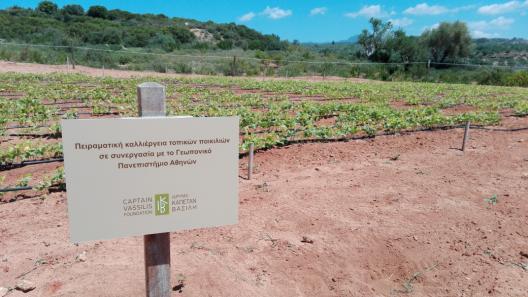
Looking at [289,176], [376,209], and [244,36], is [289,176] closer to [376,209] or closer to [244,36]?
[376,209]

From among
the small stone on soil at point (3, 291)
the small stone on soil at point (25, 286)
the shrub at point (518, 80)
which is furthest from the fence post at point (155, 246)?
the shrub at point (518, 80)

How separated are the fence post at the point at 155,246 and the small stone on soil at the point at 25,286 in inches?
52.6

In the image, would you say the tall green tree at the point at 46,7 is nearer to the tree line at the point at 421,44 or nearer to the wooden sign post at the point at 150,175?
the tree line at the point at 421,44

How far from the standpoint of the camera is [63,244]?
385cm

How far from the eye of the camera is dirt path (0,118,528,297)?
338cm

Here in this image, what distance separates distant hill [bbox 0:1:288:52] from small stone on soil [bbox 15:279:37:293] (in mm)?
32426

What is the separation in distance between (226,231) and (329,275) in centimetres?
114

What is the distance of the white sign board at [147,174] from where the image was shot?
205cm

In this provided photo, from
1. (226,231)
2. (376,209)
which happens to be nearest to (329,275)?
(226,231)

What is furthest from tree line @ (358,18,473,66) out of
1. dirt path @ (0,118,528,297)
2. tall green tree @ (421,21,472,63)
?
dirt path @ (0,118,528,297)

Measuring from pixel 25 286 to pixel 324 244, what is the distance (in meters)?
2.50

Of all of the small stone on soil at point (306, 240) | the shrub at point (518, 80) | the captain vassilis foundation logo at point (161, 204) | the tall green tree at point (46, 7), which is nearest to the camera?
the captain vassilis foundation logo at point (161, 204)

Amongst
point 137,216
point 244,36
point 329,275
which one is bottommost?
point 329,275

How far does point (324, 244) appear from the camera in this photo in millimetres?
3975
